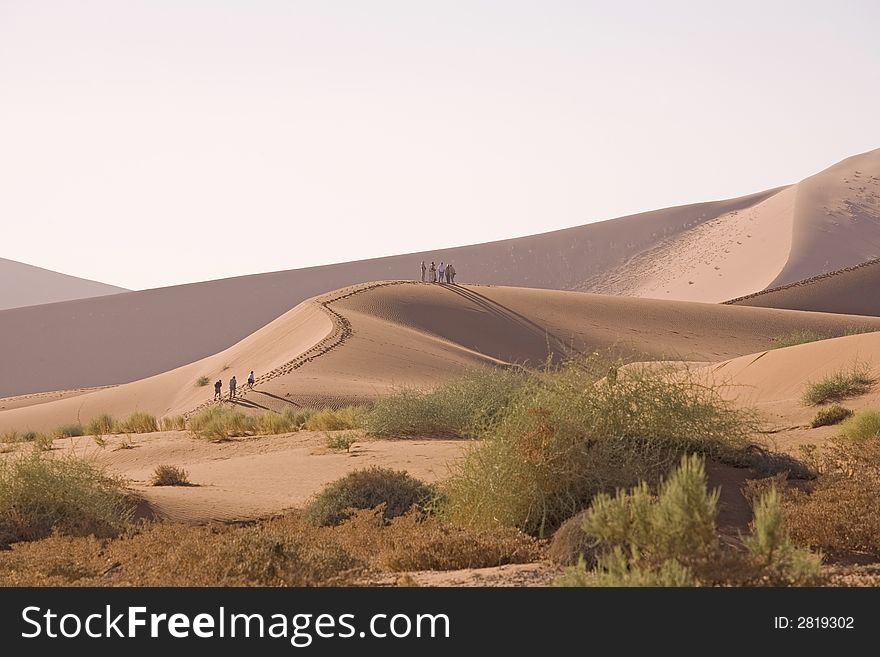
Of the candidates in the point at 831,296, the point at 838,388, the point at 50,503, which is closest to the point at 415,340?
the point at 838,388

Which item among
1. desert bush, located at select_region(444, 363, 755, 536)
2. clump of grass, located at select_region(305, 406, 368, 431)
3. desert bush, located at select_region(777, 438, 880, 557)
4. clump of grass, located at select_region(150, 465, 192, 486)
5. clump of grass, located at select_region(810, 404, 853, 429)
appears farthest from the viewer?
clump of grass, located at select_region(305, 406, 368, 431)

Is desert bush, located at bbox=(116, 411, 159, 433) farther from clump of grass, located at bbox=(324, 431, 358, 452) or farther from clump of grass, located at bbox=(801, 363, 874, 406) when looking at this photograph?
clump of grass, located at bbox=(801, 363, 874, 406)

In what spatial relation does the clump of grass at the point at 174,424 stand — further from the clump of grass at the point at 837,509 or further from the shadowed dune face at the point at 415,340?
the clump of grass at the point at 837,509

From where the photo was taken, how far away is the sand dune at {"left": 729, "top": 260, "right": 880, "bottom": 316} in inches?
2527

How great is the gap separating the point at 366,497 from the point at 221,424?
43.4ft

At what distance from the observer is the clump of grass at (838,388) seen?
21750 millimetres

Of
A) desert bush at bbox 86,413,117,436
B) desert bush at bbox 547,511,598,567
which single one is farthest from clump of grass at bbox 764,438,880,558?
desert bush at bbox 86,413,117,436

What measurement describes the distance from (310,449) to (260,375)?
56.7 ft

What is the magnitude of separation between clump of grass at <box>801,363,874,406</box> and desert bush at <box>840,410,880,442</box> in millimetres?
4586

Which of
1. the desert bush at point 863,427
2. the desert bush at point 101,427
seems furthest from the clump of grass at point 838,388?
the desert bush at point 101,427

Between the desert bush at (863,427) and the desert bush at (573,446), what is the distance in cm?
469

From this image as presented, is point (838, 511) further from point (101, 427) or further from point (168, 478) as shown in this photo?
point (101, 427)

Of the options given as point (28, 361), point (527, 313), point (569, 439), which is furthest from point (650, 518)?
point (28, 361)
